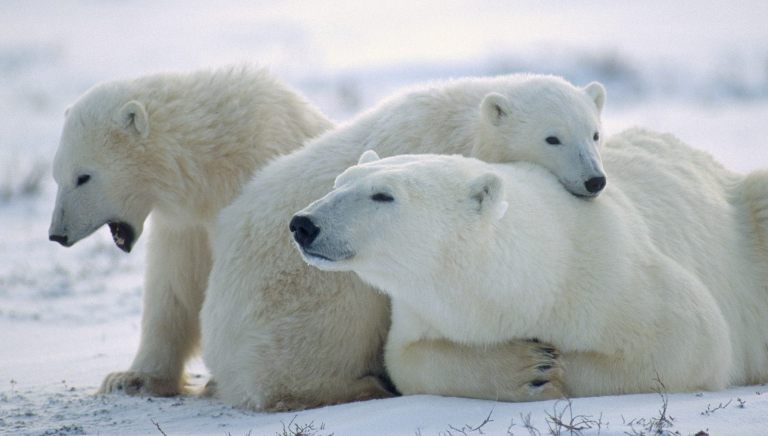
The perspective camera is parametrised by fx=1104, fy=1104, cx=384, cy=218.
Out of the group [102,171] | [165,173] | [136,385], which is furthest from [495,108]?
[136,385]

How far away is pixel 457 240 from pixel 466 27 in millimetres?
24868

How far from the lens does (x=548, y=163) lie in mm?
Answer: 4824

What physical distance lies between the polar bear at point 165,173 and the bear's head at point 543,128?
1.49m

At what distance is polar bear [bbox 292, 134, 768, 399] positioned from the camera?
395 centimetres

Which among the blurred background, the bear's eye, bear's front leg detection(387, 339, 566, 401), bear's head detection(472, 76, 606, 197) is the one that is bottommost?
bear's front leg detection(387, 339, 566, 401)

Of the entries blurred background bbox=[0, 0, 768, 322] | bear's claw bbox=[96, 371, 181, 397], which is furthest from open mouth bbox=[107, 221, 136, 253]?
blurred background bbox=[0, 0, 768, 322]

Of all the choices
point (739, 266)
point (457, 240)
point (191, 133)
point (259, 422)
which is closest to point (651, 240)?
point (739, 266)

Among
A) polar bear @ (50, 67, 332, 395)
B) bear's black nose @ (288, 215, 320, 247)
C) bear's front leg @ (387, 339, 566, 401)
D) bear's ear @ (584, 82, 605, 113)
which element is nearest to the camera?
bear's black nose @ (288, 215, 320, 247)

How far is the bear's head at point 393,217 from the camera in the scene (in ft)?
12.7

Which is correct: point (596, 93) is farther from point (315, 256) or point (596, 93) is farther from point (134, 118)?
point (134, 118)

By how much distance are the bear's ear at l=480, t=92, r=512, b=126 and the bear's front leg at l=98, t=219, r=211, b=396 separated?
192cm

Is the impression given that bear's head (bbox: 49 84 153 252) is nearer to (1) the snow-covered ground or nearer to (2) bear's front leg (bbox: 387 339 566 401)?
(1) the snow-covered ground

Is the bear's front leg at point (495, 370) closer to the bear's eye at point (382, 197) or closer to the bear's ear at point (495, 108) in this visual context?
the bear's eye at point (382, 197)

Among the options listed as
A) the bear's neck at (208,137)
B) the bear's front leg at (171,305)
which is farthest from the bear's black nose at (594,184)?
the bear's front leg at (171,305)
